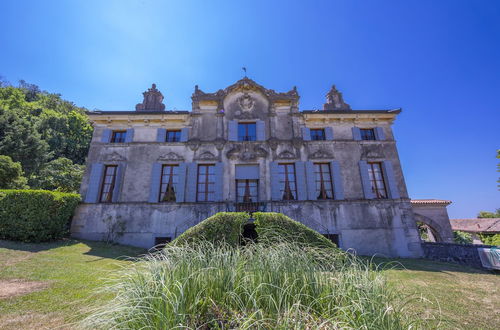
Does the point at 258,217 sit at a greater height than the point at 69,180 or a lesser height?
lesser

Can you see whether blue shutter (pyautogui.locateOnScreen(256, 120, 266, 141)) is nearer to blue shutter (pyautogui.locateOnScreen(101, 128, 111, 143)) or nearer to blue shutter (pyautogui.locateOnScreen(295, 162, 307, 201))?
blue shutter (pyautogui.locateOnScreen(295, 162, 307, 201))

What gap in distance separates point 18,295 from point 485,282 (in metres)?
13.7

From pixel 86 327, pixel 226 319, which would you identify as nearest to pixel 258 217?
pixel 226 319

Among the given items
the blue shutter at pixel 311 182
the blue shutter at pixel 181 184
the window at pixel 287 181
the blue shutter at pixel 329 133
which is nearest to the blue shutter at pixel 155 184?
the blue shutter at pixel 181 184

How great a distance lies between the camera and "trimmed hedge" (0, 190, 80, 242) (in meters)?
9.68

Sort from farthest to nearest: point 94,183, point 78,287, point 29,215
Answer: point 94,183
point 29,215
point 78,287

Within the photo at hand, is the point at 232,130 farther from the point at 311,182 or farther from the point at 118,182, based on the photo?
the point at 118,182

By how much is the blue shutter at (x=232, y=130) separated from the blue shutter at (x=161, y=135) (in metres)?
4.51

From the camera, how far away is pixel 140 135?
14.6 m

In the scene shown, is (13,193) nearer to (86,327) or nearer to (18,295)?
(18,295)

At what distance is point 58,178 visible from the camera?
21.1 meters

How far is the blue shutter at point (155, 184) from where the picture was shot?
12953 mm

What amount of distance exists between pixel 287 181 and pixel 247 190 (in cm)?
270

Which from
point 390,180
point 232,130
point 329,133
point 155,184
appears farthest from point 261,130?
point 390,180
